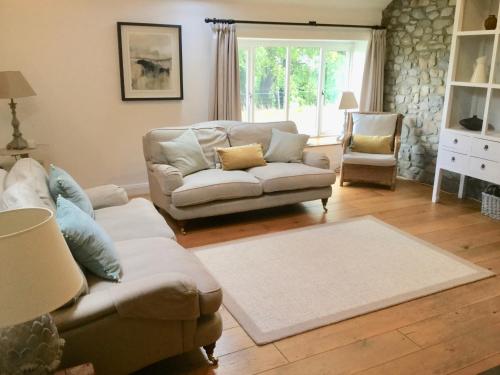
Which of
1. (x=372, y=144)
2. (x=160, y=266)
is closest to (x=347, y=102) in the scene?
(x=372, y=144)

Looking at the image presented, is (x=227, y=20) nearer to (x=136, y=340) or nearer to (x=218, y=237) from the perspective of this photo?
(x=218, y=237)

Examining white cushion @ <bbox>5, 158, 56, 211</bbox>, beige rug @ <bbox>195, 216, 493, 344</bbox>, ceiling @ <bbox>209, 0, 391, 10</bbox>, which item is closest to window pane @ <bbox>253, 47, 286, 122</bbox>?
ceiling @ <bbox>209, 0, 391, 10</bbox>

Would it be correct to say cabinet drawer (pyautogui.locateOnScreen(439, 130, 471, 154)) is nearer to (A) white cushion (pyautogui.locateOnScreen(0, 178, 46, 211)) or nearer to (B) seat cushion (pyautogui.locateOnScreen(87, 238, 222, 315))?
(B) seat cushion (pyautogui.locateOnScreen(87, 238, 222, 315))

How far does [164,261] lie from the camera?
2.33 meters

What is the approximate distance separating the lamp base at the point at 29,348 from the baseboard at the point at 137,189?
12.1ft

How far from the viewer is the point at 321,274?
10.3 feet

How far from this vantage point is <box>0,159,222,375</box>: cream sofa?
1798 millimetres

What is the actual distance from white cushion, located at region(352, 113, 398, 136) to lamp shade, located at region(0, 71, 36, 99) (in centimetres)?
382

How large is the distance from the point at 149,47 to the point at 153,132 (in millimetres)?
1137

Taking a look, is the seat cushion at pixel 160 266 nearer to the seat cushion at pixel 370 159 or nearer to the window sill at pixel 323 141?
the seat cushion at pixel 370 159

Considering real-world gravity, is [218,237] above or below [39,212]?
below

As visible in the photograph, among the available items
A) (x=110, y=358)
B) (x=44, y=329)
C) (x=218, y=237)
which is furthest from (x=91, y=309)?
(x=218, y=237)

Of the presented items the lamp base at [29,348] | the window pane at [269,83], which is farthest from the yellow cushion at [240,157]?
the lamp base at [29,348]

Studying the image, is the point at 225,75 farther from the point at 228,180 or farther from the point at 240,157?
the point at 228,180
